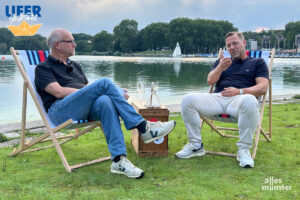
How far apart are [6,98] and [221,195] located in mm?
8627

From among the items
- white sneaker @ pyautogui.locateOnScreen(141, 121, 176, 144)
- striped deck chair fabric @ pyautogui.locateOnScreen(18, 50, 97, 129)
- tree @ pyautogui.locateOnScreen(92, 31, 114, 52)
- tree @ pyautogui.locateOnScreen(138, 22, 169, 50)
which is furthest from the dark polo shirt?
tree @ pyautogui.locateOnScreen(92, 31, 114, 52)

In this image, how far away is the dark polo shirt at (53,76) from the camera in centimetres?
304

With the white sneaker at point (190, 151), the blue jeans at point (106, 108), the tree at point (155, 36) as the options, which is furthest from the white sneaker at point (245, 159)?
the tree at point (155, 36)

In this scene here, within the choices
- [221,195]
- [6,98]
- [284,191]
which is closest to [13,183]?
[221,195]

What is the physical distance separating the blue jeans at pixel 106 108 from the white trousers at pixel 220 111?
0.66 m

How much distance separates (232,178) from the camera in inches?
105

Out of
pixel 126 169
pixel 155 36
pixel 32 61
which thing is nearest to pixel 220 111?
pixel 126 169

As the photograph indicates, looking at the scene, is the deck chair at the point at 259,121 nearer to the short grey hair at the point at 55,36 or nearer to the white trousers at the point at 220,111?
the white trousers at the point at 220,111

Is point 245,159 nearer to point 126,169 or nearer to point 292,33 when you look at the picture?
point 126,169

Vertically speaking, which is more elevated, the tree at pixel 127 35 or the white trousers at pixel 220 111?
the tree at pixel 127 35

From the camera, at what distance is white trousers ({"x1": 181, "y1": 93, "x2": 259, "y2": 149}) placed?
3.05 meters

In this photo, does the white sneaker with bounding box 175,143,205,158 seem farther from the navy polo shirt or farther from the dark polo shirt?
the dark polo shirt

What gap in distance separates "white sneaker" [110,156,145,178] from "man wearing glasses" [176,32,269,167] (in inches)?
28.2

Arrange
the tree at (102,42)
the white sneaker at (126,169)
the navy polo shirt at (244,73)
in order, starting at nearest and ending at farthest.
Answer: the white sneaker at (126,169) < the navy polo shirt at (244,73) < the tree at (102,42)
